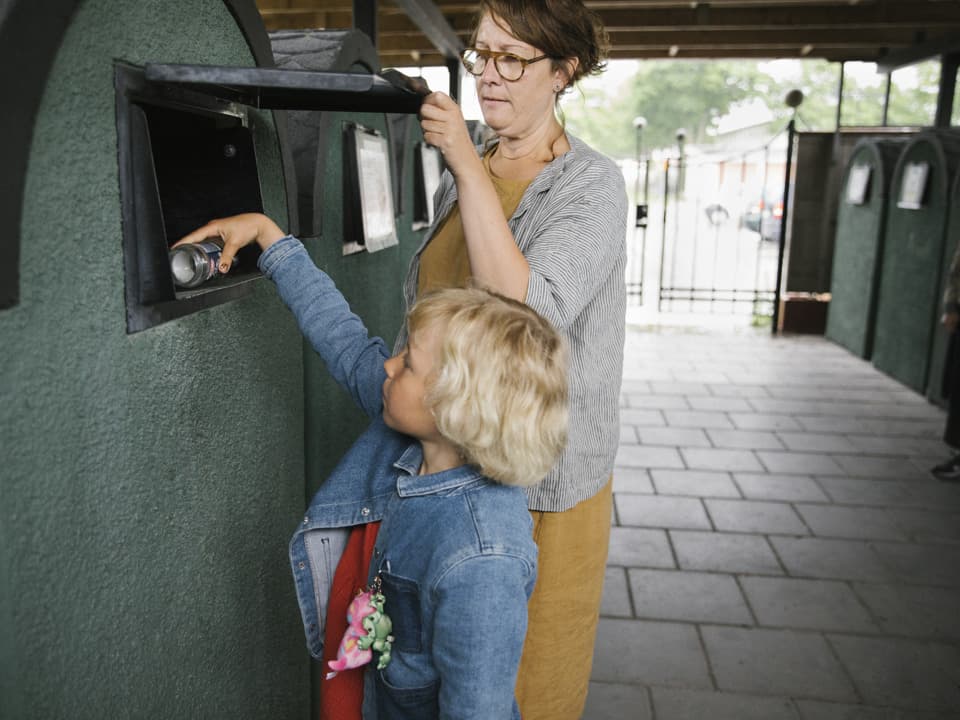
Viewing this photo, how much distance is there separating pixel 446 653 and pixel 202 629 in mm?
405

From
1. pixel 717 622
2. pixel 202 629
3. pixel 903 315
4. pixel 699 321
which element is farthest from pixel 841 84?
pixel 202 629

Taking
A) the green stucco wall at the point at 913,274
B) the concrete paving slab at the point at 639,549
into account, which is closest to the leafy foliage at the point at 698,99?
the green stucco wall at the point at 913,274

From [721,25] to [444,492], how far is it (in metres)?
6.14

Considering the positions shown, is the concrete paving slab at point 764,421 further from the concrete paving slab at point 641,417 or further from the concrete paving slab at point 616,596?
the concrete paving slab at point 616,596

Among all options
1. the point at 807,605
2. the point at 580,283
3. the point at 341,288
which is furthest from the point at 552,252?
the point at 807,605

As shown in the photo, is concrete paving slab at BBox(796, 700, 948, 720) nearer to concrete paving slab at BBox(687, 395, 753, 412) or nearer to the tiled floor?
the tiled floor

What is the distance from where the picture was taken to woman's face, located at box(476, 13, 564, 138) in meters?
1.49

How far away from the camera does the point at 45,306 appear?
2.72 feet

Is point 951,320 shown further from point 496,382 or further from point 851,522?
point 496,382

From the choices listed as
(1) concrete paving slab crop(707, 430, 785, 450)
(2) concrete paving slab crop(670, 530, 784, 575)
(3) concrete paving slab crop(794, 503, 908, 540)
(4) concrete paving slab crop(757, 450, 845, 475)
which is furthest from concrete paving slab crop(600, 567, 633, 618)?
(1) concrete paving slab crop(707, 430, 785, 450)

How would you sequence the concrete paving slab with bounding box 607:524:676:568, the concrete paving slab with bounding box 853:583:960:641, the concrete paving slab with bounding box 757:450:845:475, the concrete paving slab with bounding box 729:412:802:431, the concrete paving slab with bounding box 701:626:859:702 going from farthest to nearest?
the concrete paving slab with bounding box 729:412:802:431, the concrete paving slab with bounding box 757:450:845:475, the concrete paving slab with bounding box 607:524:676:568, the concrete paving slab with bounding box 853:583:960:641, the concrete paving slab with bounding box 701:626:859:702

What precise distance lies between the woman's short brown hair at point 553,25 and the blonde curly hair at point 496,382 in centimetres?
56

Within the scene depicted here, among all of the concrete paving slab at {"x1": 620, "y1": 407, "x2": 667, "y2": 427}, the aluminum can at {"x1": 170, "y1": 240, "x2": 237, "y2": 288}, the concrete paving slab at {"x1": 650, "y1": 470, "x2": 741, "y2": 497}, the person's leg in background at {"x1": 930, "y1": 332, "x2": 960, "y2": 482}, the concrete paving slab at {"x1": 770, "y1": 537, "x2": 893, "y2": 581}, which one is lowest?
the concrete paving slab at {"x1": 770, "y1": 537, "x2": 893, "y2": 581}

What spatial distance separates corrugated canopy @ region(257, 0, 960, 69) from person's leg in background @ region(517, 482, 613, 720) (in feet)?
9.54
